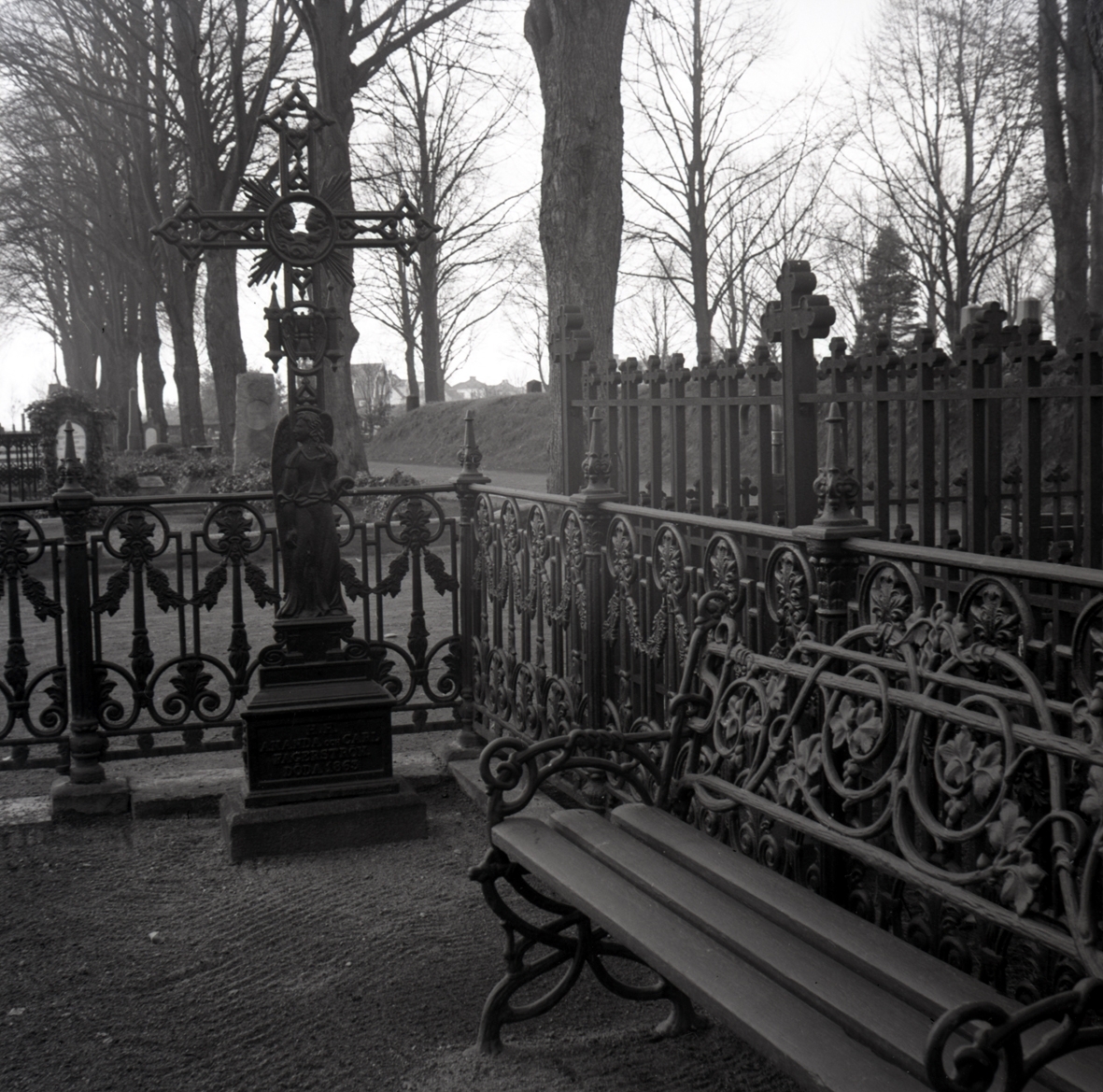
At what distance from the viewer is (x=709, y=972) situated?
9.34ft

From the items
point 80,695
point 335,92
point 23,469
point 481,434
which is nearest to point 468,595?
point 80,695

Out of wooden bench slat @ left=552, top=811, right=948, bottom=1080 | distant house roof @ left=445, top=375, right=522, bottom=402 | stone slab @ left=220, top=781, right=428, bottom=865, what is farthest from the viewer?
distant house roof @ left=445, top=375, right=522, bottom=402

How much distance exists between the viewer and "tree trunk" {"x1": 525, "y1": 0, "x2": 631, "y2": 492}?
11320mm

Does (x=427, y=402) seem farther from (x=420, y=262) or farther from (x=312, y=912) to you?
(x=312, y=912)

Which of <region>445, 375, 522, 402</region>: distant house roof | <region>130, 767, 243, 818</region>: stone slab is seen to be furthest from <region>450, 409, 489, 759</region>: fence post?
<region>445, 375, 522, 402</region>: distant house roof

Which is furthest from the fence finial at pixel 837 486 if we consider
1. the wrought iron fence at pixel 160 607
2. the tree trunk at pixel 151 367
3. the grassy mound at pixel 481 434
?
the tree trunk at pixel 151 367

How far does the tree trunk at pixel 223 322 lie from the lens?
26828 millimetres

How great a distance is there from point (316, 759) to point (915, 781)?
10.4ft

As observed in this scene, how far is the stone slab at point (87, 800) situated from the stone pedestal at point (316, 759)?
0.58m

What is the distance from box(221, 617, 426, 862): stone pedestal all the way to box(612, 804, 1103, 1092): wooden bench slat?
6.20ft

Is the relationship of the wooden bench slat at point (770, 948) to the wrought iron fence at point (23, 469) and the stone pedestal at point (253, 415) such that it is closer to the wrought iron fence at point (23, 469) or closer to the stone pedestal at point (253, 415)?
the stone pedestal at point (253, 415)

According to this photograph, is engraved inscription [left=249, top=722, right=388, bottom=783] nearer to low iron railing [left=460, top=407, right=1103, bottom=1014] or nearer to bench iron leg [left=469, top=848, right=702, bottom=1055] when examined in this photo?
low iron railing [left=460, top=407, right=1103, bottom=1014]

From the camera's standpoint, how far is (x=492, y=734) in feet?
21.2

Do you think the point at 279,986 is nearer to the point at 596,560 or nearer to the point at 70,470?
the point at 596,560
